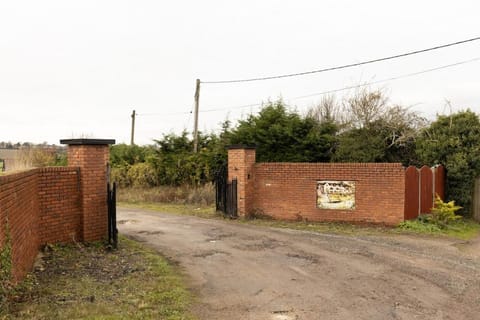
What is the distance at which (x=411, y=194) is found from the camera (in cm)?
1264

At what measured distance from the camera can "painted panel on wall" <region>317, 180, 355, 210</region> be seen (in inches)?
504

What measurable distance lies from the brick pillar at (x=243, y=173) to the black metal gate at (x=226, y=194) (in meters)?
0.17

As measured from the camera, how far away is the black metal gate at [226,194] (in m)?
13.9

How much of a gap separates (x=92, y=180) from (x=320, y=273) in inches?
197

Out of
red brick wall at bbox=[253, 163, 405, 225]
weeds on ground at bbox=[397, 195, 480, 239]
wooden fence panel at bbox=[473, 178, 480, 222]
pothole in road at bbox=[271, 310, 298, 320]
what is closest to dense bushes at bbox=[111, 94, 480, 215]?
wooden fence panel at bbox=[473, 178, 480, 222]

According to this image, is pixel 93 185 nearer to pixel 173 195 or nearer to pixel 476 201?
pixel 173 195

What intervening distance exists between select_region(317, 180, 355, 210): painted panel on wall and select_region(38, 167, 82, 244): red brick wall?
24.3 ft

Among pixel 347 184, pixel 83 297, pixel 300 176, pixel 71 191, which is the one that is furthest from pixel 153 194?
pixel 83 297

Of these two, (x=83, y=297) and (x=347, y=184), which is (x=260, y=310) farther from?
(x=347, y=184)

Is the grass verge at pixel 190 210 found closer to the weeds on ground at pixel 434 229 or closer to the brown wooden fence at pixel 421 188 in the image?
the weeds on ground at pixel 434 229

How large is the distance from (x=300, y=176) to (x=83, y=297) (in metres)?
9.03

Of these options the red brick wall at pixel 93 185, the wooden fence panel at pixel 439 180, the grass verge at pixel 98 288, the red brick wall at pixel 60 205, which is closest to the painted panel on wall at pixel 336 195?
the wooden fence panel at pixel 439 180

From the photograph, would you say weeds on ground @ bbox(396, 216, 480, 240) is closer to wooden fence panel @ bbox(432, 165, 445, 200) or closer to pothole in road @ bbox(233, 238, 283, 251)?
wooden fence panel @ bbox(432, 165, 445, 200)

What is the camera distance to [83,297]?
17.6ft
